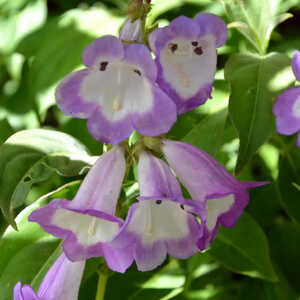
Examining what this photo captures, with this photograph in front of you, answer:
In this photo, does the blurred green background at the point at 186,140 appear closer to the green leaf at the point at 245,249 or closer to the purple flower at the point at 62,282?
the green leaf at the point at 245,249

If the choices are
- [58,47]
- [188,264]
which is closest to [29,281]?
[188,264]

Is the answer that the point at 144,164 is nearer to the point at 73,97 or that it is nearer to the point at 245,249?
the point at 73,97

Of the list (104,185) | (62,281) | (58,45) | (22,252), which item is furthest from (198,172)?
(58,45)

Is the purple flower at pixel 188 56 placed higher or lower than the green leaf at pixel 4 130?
higher

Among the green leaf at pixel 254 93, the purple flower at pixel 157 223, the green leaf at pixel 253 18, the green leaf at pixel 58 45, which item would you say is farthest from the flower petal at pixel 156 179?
the green leaf at pixel 58 45

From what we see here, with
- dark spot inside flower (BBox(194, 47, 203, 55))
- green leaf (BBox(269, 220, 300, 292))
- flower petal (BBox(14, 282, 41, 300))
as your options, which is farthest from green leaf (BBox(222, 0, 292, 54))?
flower petal (BBox(14, 282, 41, 300))

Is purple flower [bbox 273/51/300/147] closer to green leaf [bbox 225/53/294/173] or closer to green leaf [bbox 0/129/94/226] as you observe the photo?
green leaf [bbox 225/53/294/173]
